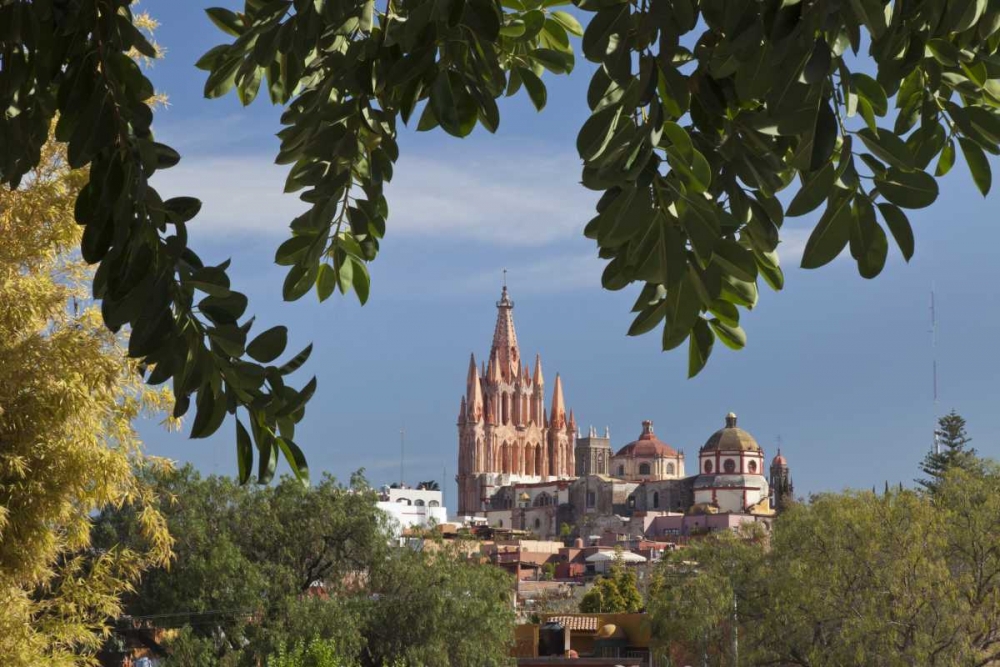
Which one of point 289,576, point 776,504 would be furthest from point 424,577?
point 776,504

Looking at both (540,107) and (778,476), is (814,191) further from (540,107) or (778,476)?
(778,476)

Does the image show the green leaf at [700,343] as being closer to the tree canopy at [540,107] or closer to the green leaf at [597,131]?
the tree canopy at [540,107]

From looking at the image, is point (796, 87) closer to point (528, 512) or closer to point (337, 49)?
point (337, 49)

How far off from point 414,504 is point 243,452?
83394mm

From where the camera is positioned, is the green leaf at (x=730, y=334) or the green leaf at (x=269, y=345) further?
the green leaf at (x=269, y=345)

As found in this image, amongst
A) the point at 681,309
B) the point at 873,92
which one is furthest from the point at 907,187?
the point at 681,309

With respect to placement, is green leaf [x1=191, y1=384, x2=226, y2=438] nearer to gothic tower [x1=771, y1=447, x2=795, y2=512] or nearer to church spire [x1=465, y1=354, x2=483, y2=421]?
gothic tower [x1=771, y1=447, x2=795, y2=512]

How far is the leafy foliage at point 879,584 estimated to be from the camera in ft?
76.2

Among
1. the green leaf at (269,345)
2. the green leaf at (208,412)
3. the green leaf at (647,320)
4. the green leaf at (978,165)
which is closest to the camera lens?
the green leaf at (978,165)

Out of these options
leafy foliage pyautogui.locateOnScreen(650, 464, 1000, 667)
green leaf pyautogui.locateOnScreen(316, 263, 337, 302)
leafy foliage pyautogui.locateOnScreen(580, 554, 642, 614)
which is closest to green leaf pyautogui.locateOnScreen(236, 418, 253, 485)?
green leaf pyautogui.locateOnScreen(316, 263, 337, 302)

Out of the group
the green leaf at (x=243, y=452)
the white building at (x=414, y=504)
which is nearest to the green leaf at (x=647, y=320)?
the green leaf at (x=243, y=452)

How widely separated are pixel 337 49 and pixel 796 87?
143 cm

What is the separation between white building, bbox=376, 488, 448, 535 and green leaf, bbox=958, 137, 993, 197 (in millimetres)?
69036

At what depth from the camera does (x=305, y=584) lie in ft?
89.5
